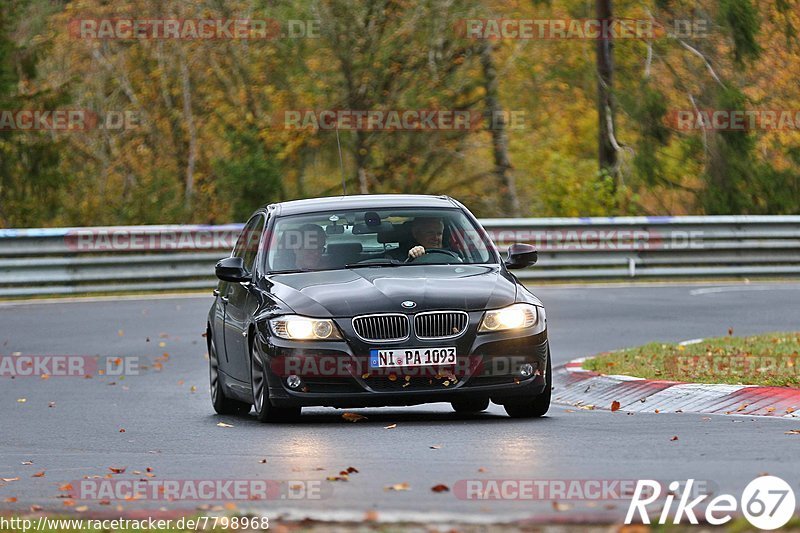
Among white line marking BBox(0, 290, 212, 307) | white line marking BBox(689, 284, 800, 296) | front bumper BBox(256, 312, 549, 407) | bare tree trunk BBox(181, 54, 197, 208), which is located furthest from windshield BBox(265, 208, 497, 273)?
bare tree trunk BBox(181, 54, 197, 208)

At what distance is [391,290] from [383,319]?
28cm

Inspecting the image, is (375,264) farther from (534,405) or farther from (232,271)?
(534,405)

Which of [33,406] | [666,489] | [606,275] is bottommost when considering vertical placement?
[606,275]

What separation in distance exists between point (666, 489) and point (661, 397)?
5524 mm

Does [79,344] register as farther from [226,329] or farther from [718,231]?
[718,231]

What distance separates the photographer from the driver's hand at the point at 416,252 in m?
13.1

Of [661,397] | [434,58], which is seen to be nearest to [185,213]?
[434,58]

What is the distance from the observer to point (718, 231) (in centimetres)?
3177

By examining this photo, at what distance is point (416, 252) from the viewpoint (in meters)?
13.1

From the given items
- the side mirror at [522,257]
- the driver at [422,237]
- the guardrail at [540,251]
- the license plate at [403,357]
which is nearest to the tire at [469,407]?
the side mirror at [522,257]

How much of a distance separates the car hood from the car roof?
33.1 inches

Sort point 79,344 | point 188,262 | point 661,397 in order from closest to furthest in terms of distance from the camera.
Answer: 1. point 661,397
2. point 79,344
3. point 188,262

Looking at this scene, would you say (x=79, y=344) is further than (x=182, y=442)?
Yes

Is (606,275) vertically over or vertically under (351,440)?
under
